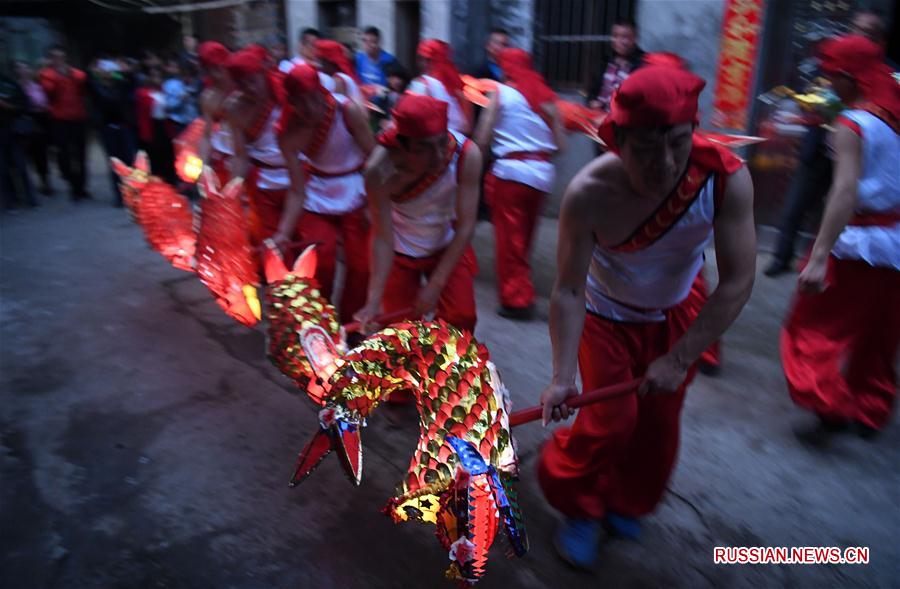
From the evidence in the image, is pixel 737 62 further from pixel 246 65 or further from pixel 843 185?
pixel 246 65

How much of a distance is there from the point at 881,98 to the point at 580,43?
466cm

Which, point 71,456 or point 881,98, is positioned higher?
point 881,98

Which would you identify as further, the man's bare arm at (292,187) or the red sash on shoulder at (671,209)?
the man's bare arm at (292,187)

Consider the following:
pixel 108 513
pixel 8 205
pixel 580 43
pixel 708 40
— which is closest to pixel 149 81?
pixel 8 205

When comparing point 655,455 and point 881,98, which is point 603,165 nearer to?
point 655,455

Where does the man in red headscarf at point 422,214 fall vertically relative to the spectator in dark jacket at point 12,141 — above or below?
above

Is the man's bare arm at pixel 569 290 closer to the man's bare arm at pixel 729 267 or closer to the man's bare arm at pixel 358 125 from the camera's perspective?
the man's bare arm at pixel 729 267

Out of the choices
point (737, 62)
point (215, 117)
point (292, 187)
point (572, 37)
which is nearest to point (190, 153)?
point (215, 117)

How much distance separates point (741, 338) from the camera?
4.06 metres

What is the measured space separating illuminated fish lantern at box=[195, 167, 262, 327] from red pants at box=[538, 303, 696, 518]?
1.21 meters

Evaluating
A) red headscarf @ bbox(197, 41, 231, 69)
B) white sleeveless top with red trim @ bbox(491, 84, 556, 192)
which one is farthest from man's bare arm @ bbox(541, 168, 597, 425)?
red headscarf @ bbox(197, 41, 231, 69)

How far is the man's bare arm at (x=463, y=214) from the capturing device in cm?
274

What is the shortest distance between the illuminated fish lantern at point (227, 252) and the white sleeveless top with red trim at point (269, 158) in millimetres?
947

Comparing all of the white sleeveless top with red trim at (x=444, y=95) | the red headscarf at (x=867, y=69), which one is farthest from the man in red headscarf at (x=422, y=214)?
the white sleeveless top with red trim at (x=444, y=95)
